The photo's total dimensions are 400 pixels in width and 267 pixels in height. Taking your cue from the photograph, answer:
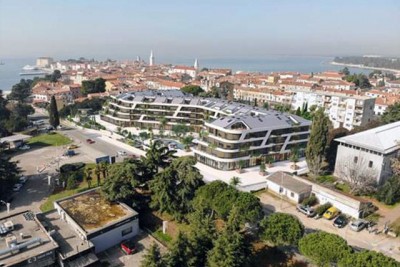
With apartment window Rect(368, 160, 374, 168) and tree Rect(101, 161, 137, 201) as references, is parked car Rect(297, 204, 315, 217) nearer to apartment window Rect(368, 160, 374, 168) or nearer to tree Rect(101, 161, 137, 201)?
apartment window Rect(368, 160, 374, 168)

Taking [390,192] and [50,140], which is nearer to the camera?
[390,192]

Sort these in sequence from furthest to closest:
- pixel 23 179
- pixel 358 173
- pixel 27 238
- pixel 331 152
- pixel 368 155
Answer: pixel 331 152
pixel 23 179
pixel 368 155
pixel 358 173
pixel 27 238

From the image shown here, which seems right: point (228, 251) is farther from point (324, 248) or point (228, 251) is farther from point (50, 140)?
point (50, 140)

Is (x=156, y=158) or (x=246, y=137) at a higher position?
(x=246, y=137)

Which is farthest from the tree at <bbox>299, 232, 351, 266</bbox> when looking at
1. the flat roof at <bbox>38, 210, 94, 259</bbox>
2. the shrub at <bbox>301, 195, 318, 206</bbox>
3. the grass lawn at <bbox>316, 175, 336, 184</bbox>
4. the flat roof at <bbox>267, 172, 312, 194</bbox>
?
the grass lawn at <bbox>316, 175, 336, 184</bbox>

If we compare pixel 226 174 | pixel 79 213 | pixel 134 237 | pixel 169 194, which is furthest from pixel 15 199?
pixel 226 174

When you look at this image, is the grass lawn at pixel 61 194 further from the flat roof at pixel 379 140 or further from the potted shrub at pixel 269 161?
the flat roof at pixel 379 140

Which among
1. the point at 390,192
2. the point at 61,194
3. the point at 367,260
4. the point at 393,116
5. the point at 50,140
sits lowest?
the point at 61,194

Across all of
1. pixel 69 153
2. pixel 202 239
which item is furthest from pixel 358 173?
pixel 69 153
